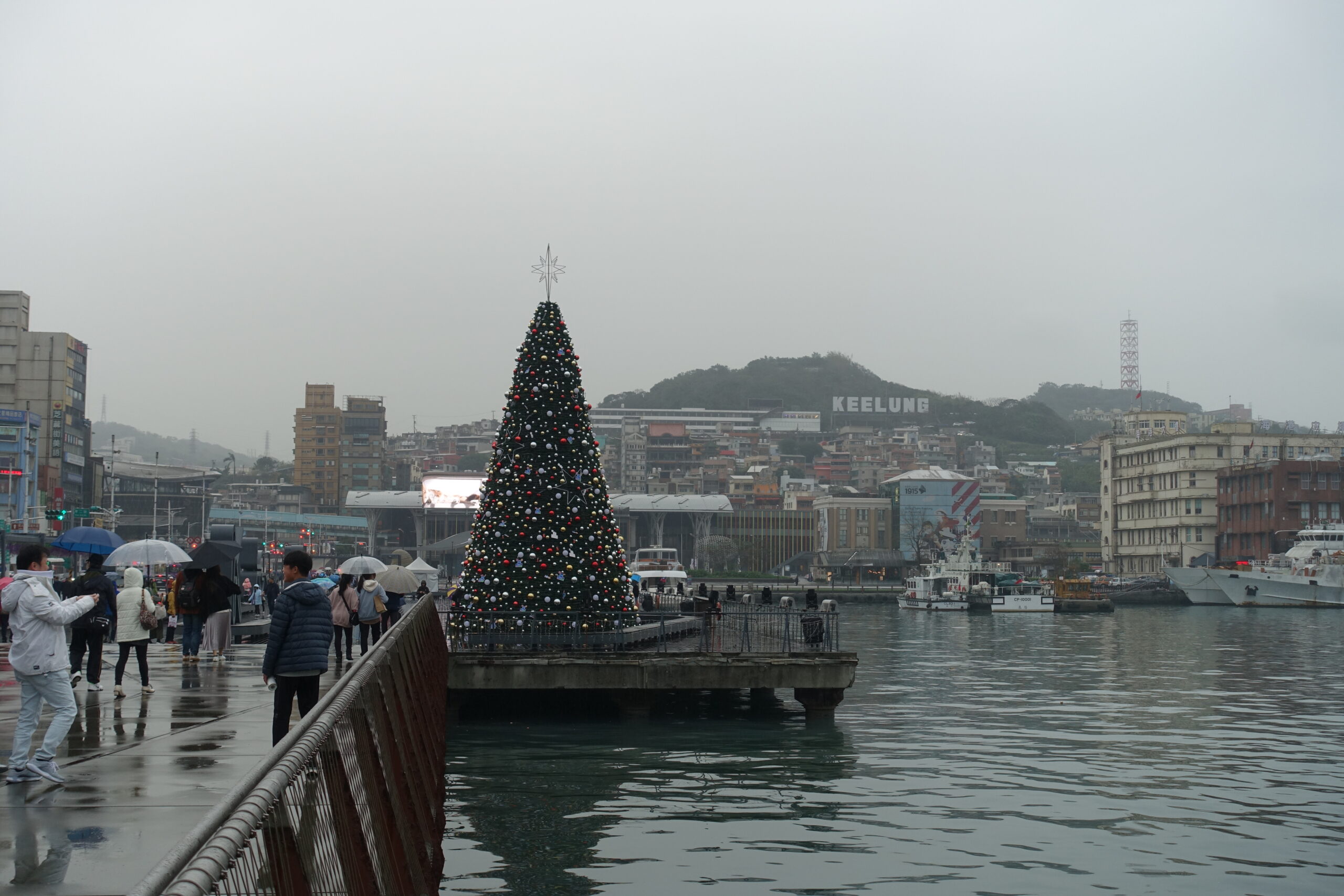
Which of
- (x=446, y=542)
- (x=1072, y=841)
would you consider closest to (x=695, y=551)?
(x=446, y=542)

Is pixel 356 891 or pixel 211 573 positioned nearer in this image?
pixel 356 891

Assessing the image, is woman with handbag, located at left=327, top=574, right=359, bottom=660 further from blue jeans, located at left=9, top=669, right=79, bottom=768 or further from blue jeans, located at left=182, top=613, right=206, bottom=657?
blue jeans, located at left=9, top=669, right=79, bottom=768

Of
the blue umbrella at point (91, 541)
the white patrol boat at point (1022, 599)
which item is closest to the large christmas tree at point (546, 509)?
the blue umbrella at point (91, 541)

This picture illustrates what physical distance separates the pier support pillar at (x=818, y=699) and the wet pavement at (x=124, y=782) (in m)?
8.68

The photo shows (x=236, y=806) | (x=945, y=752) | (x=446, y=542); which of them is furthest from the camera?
(x=446, y=542)

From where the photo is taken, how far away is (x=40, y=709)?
10555mm

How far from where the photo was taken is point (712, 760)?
1914 cm

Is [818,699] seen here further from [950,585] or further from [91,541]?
[950,585]

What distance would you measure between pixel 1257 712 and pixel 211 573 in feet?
69.6

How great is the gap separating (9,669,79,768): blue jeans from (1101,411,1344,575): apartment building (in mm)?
143826

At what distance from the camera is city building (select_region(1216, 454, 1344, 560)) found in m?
132

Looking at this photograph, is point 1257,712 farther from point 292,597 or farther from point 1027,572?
point 1027,572

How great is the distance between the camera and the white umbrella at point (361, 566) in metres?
30.1

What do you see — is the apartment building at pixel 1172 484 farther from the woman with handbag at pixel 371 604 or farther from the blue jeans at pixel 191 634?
the blue jeans at pixel 191 634
